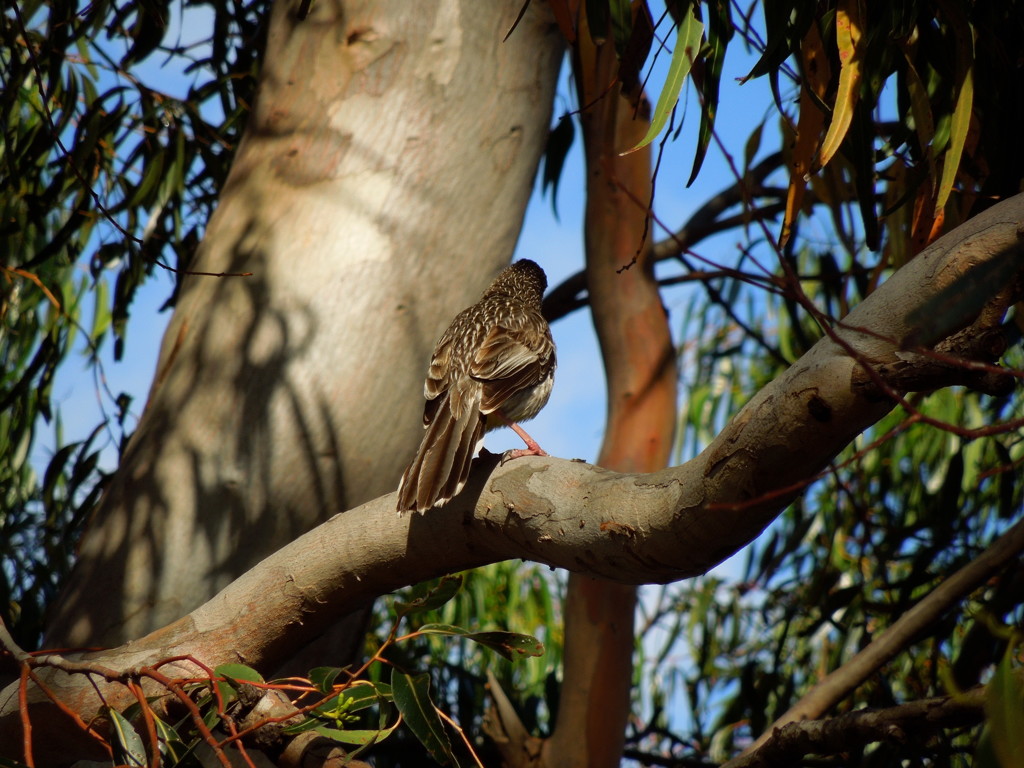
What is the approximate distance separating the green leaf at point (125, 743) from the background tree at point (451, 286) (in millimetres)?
303

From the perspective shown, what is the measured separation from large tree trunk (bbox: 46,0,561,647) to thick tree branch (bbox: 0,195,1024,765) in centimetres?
38

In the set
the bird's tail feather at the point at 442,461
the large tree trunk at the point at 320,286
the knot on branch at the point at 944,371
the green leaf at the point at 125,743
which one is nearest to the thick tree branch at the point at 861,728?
the knot on branch at the point at 944,371

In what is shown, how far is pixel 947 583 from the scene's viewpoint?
2.39 metres

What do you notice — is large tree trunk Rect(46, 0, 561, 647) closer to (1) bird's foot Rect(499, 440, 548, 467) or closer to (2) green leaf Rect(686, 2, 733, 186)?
(1) bird's foot Rect(499, 440, 548, 467)

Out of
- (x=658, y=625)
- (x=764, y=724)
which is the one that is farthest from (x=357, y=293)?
(x=658, y=625)

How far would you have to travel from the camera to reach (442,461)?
197 centimetres

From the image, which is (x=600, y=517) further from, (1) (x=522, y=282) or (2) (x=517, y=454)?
(1) (x=522, y=282)

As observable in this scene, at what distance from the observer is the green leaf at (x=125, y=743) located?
1.49 m

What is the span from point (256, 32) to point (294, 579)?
252 centimetres

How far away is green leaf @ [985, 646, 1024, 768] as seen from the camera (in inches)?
40.5

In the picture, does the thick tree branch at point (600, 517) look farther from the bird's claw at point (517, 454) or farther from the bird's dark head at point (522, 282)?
the bird's dark head at point (522, 282)

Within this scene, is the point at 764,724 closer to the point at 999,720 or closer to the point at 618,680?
the point at 618,680

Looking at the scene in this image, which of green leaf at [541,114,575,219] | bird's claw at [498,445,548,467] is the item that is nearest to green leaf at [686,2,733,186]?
bird's claw at [498,445,548,467]

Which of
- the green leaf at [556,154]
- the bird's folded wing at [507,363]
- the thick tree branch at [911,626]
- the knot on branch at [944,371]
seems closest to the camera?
the knot on branch at [944,371]
